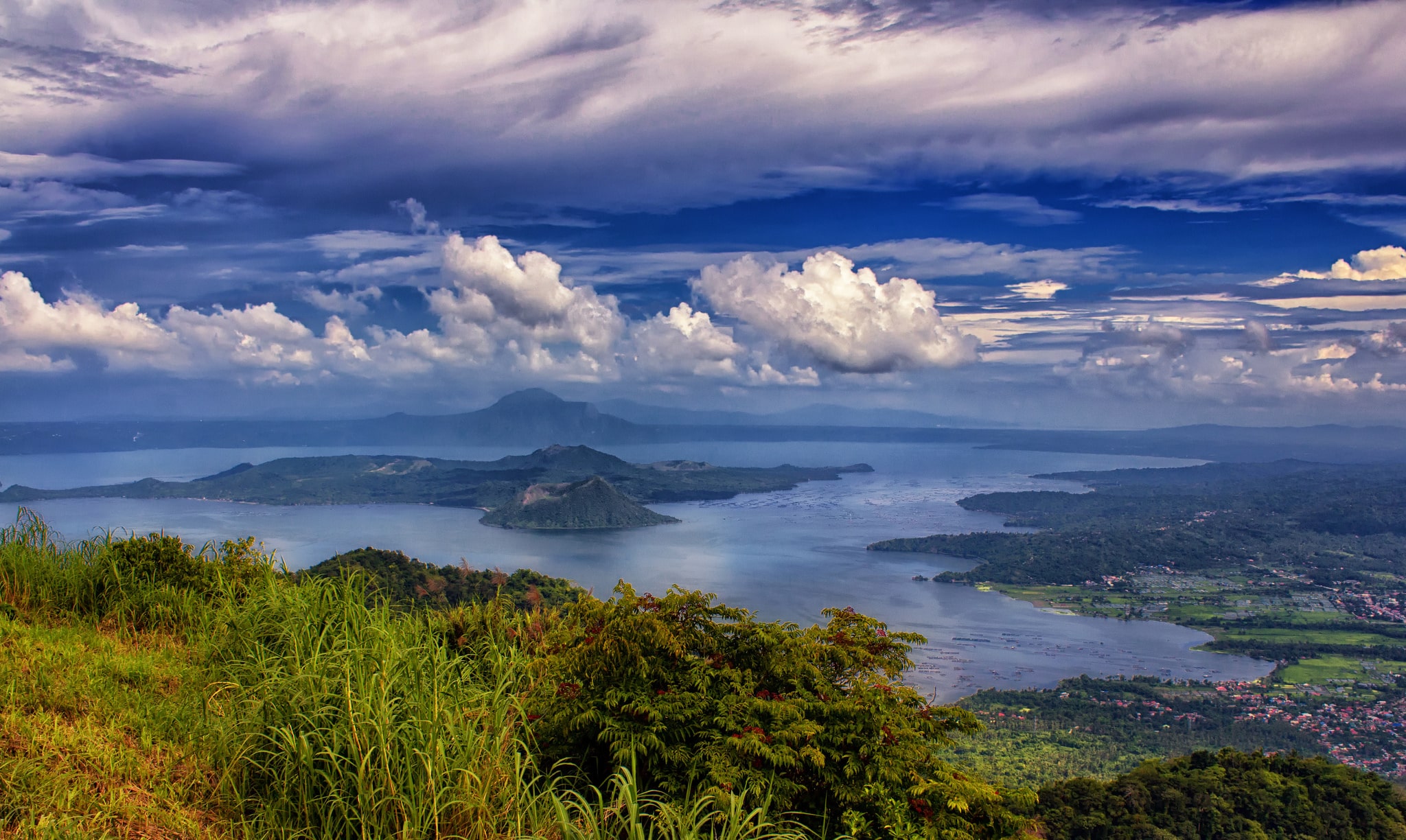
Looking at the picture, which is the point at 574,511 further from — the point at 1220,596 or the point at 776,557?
the point at 1220,596

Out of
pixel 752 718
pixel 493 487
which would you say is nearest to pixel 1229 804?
pixel 752 718

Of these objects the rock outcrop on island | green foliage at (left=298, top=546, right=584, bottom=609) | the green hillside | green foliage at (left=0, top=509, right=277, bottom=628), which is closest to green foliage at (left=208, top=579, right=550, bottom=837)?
green foliage at (left=0, top=509, right=277, bottom=628)

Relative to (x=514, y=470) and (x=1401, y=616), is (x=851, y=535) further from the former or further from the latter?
(x=514, y=470)

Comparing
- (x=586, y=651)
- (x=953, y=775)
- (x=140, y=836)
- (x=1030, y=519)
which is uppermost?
(x=586, y=651)

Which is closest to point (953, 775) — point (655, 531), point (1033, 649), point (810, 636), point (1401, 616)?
point (810, 636)

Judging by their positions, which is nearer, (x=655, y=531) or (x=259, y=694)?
(x=259, y=694)

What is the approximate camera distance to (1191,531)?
12081cm

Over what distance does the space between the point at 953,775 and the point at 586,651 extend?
6.93 feet

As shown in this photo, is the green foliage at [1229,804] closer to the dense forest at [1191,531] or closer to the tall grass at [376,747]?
the tall grass at [376,747]

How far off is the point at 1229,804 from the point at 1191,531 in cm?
11451

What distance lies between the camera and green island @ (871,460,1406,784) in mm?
44875

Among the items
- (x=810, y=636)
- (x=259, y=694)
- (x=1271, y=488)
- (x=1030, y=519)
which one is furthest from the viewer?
(x=1271, y=488)

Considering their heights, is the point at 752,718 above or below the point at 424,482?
above

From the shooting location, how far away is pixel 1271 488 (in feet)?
531
